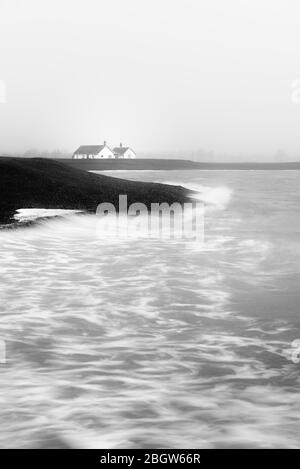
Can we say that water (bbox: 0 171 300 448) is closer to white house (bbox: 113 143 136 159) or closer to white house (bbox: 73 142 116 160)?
white house (bbox: 73 142 116 160)

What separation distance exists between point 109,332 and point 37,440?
3368 mm

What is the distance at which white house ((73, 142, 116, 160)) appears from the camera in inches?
5231

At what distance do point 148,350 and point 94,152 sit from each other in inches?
5041

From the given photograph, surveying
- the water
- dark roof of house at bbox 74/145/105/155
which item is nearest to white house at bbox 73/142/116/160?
dark roof of house at bbox 74/145/105/155

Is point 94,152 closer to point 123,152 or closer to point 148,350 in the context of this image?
point 123,152

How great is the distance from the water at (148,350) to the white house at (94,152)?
389 ft

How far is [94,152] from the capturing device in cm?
13350

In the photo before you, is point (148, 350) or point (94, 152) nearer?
point (148, 350)

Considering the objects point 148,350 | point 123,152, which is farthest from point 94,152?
point 148,350

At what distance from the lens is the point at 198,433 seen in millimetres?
5215

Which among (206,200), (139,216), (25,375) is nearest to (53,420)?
(25,375)

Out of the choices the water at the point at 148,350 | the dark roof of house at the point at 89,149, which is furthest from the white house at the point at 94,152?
the water at the point at 148,350

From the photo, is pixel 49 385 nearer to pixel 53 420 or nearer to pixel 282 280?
pixel 53 420

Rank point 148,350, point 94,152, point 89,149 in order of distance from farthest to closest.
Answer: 1. point 89,149
2. point 94,152
3. point 148,350
